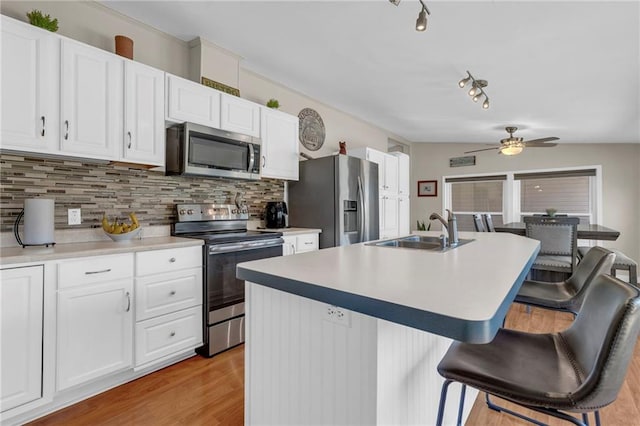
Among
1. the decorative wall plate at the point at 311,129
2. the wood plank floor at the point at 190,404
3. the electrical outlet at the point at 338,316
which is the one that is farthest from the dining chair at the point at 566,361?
the decorative wall plate at the point at 311,129

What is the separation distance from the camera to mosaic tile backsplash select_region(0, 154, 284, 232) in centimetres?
195

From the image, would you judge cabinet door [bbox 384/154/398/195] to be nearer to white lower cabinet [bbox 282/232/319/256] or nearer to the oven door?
white lower cabinet [bbox 282/232/319/256]

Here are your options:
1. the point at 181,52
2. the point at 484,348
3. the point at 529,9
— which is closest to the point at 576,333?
the point at 484,348

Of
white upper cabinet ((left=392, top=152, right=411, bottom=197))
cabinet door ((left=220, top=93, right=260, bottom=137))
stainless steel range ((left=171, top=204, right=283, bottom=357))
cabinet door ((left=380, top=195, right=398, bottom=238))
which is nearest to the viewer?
stainless steel range ((left=171, top=204, right=283, bottom=357))

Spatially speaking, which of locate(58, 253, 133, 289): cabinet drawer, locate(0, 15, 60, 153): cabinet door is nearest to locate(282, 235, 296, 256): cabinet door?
locate(58, 253, 133, 289): cabinet drawer

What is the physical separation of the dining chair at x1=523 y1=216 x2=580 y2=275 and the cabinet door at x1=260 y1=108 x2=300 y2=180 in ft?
8.96

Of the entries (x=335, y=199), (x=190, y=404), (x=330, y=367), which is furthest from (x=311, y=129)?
(x=330, y=367)

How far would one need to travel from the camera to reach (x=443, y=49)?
2.58 m

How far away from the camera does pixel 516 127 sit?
461 centimetres

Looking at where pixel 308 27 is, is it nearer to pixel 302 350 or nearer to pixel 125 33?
pixel 125 33

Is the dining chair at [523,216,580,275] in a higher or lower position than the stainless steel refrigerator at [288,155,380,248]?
lower

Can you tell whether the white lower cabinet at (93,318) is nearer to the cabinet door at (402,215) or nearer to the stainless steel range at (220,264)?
the stainless steel range at (220,264)

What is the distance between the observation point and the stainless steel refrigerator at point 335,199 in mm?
3391

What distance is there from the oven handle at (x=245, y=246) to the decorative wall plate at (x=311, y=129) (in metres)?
1.62
